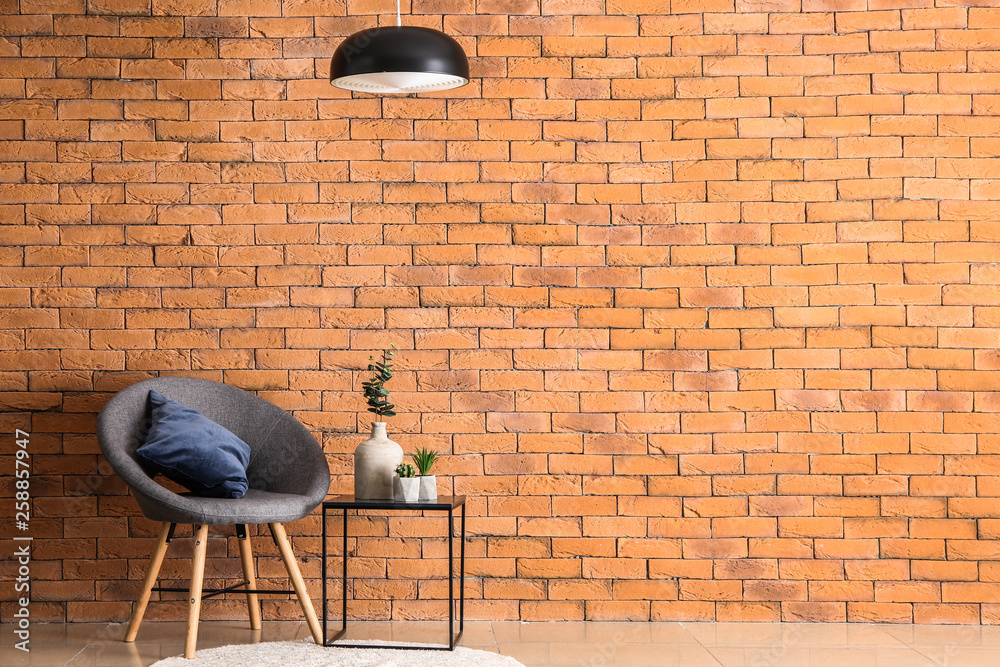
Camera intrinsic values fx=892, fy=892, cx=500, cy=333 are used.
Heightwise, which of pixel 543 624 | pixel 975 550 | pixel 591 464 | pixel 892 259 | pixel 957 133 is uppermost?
pixel 957 133

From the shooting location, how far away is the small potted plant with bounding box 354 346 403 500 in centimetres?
318

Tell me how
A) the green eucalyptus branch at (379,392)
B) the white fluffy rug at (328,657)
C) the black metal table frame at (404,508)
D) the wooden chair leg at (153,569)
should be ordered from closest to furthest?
the white fluffy rug at (328,657), the black metal table frame at (404,508), the wooden chair leg at (153,569), the green eucalyptus branch at (379,392)

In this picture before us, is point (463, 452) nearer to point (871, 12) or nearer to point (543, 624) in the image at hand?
point (543, 624)

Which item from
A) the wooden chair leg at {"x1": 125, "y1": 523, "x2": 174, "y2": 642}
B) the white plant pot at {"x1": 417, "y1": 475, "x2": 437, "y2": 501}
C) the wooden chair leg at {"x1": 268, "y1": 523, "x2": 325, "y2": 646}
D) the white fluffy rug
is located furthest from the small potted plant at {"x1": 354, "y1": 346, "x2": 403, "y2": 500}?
the wooden chair leg at {"x1": 125, "y1": 523, "x2": 174, "y2": 642}

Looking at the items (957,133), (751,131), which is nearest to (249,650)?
(751,131)

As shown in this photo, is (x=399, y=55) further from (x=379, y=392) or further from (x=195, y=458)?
(x=195, y=458)

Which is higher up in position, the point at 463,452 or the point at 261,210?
the point at 261,210

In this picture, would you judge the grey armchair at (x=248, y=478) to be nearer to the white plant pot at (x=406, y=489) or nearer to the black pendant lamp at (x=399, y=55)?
the white plant pot at (x=406, y=489)

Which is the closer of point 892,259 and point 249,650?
point 249,650

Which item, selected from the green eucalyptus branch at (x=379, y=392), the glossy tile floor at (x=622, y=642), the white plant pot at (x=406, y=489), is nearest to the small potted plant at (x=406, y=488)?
the white plant pot at (x=406, y=489)

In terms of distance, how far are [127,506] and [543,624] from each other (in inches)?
68.4

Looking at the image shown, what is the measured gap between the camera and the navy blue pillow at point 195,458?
3.06m

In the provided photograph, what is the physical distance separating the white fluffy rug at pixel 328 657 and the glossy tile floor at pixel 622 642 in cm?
13

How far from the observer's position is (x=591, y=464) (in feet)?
11.8
